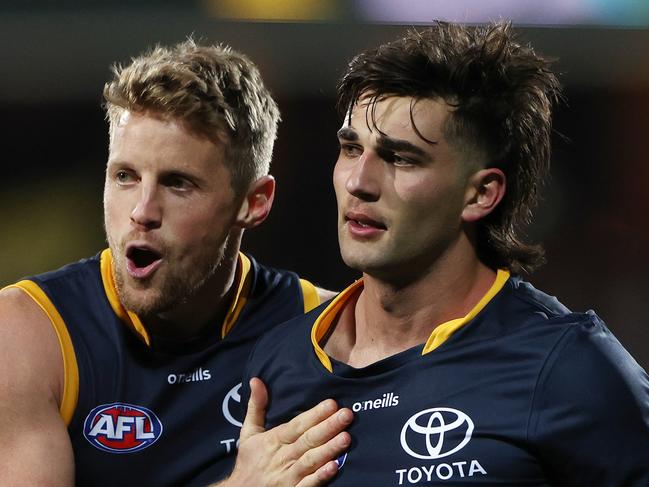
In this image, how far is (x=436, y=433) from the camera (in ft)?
6.66

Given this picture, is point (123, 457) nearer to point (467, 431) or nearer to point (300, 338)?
point (300, 338)

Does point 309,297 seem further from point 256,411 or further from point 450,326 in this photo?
point 450,326

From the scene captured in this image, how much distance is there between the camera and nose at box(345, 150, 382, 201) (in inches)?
81.9

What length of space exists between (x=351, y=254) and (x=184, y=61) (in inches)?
32.1

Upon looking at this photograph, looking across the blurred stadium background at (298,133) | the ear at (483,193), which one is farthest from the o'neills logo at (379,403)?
the blurred stadium background at (298,133)

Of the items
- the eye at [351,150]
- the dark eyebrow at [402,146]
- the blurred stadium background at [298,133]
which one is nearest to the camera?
the dark eyebrow at [402,146]

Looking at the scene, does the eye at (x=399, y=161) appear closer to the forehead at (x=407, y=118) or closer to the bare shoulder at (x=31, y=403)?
the forehead at (x=407, y=118)

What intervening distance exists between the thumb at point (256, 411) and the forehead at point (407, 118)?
2.02ft

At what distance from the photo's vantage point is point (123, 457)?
2.50 m

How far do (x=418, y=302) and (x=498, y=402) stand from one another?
1.00ft

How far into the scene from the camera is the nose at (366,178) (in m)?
2.08

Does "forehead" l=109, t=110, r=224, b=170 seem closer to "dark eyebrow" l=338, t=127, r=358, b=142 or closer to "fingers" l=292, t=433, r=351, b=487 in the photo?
"dark eyebrow" l=338, t=127, r=358, b=142

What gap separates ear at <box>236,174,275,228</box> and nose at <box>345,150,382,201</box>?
61 cm

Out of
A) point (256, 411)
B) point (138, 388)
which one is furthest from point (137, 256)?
point (256, 411)
